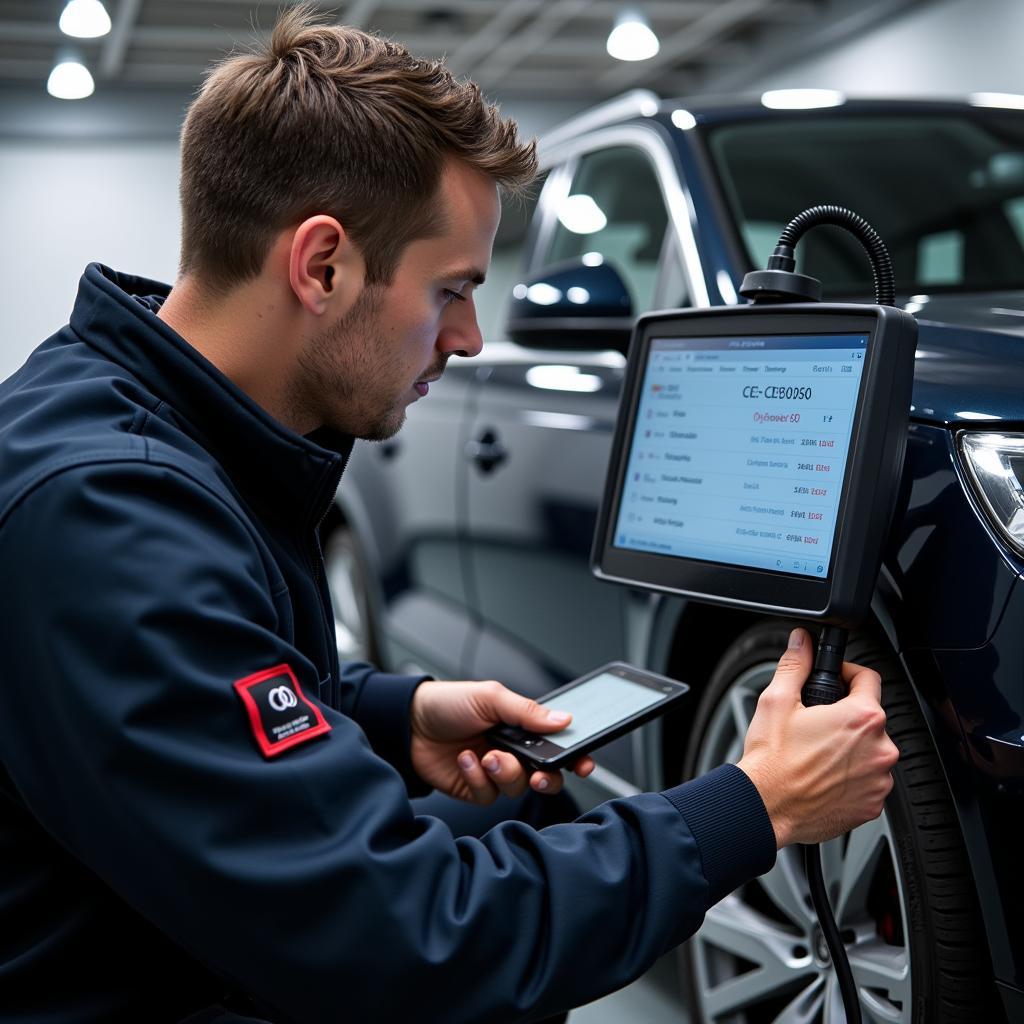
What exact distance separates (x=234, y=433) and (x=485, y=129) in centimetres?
39

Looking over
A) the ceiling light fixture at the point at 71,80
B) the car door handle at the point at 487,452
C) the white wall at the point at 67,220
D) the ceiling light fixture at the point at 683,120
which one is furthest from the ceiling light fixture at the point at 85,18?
the ceiling light fixture at the point at 683,120

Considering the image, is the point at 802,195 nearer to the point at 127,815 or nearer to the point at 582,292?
the point at 582,292

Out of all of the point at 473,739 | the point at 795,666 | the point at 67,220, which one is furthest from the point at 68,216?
the point at 795,666

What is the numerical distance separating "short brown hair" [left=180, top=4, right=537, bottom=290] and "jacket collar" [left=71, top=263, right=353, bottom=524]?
11 centimetres

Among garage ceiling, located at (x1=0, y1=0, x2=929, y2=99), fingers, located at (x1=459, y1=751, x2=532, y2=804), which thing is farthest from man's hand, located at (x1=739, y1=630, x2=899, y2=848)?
garage ceiling, located at (x1=0, y1=0, x2=929, y2=99)

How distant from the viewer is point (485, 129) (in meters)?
1.19

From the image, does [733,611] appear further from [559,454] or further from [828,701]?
[559,454]

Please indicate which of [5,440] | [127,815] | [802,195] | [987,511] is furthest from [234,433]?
[802,195]

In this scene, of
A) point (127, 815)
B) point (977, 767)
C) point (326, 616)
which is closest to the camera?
point (127, 815)

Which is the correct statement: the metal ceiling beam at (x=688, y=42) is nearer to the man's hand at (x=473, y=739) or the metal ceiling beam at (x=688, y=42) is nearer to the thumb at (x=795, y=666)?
the man's hand at (x=473, y=739)

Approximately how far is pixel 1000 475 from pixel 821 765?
1.09ft

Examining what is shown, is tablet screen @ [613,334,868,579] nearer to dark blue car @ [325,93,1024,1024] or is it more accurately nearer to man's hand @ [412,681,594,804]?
dark blue car @ [325,93,1024,1024]

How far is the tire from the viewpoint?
1.19 m

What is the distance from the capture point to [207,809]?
2.78 feet
